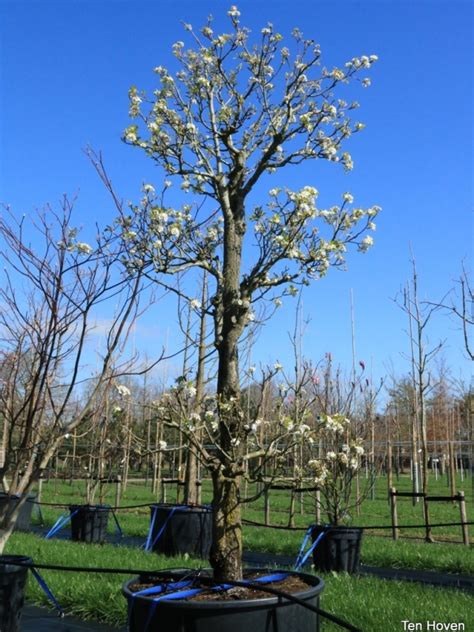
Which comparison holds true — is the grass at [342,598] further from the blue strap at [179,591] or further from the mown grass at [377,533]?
the mown grass at [377,533]

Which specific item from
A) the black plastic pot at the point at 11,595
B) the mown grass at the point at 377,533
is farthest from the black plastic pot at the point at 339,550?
the black plastic pot at the point at 11,595

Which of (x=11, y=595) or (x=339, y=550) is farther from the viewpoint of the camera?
(x=339, y=550)

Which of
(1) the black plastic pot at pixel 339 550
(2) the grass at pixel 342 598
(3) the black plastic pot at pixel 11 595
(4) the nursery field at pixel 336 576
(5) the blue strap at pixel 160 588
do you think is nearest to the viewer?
(5) the blue strap at pixel 160 588

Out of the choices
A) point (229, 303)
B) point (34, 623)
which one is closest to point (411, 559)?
point (34, 623)

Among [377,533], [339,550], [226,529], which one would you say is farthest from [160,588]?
[377,533]

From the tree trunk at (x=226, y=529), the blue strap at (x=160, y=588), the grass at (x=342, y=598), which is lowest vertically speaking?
the grass at (x=342, y=598)

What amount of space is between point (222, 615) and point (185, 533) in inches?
196

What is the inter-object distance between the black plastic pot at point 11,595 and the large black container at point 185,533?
140 inches

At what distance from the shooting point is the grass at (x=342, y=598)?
4332 mm

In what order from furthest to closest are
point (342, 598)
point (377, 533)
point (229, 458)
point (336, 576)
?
point (377, 533)
point (336, 576)
point (342, 598)
point (229, 458)

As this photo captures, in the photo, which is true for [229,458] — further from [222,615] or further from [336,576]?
[336,576]

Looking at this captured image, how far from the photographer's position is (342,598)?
15.9 feet

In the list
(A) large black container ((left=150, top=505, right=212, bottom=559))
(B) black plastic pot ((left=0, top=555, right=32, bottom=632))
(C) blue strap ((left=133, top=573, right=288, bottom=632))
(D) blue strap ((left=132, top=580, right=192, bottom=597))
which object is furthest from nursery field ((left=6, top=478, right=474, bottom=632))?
(D) blue strap ((left=132, top=580, right=192, bottom=597))

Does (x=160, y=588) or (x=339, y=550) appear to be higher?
(x=160, y=588)
